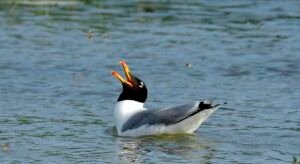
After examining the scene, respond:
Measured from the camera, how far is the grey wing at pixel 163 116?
45.1 ft

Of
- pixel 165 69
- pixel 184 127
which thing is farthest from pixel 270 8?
pixel 184 127

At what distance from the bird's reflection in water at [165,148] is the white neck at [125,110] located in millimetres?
420

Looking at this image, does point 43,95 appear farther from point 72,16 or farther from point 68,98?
point 72,16

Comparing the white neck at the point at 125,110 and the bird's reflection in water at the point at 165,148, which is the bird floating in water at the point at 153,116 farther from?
the bird's reflection in water at the point at 165,148

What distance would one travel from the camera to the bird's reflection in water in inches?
502

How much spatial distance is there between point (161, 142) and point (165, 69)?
5164 millimetres

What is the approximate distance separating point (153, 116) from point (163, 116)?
0.16 metres

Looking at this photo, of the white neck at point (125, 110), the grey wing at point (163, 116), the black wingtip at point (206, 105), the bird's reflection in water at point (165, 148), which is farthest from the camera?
the white neck at point (125, 110)

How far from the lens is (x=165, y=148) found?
13398 mm

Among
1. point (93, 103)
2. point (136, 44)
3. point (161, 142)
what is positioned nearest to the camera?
point (161, 142)

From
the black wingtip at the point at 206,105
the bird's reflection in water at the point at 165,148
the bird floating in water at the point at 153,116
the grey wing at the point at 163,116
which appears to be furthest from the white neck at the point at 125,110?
the black wingtip at the point at 206,105

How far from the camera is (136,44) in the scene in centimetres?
2109

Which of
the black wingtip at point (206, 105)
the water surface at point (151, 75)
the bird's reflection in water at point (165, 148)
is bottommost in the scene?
the bird's reflection in water at point (165, 148)

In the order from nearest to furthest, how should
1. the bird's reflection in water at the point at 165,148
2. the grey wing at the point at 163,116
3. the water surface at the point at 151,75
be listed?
the bird's reflection in water at the point at 165,148 < the water surface at the point at 151,75 < the grey wing at the point at 163,116
